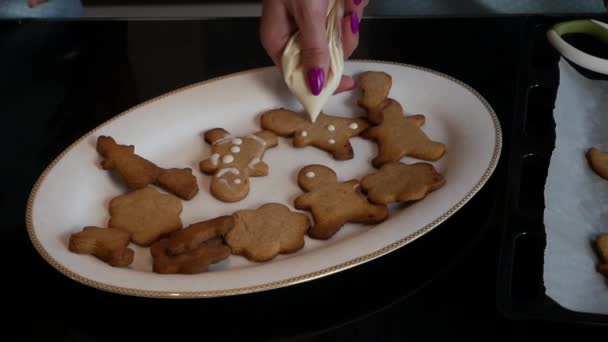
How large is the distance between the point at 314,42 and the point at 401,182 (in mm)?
237

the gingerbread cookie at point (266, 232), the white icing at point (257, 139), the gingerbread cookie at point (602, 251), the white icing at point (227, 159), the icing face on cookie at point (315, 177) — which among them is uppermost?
the white icing at point (257, 139)

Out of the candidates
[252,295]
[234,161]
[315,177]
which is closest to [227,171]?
[234,161]

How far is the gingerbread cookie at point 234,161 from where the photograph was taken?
0.99 meters

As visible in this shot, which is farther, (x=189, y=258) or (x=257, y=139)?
(x=257, y=139)

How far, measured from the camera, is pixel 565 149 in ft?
3.36

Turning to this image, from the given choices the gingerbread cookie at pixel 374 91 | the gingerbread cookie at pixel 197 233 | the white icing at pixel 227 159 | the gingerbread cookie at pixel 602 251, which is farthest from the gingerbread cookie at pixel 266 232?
the gingerbread cookie at pixel 602 251

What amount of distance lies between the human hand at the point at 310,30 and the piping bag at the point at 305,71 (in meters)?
0.01

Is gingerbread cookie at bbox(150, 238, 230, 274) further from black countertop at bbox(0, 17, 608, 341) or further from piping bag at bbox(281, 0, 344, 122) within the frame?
piping bag at bbox(281, 0, 344, 122)

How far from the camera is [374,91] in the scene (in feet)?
3.68

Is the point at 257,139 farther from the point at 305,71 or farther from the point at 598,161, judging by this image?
the point at 598,161

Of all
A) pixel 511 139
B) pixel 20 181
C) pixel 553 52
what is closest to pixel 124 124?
pixel 20 181

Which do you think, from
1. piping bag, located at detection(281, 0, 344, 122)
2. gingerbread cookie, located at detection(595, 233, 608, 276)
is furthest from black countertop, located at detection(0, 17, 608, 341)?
piping bag, located at detection(281, 0, 344, 122)

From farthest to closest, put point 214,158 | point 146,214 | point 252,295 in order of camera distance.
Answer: point 214,158
point 146,214
point 252,295

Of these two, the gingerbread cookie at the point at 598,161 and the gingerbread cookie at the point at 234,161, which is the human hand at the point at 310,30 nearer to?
the gingerbread cookie at the point at 234,161
